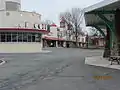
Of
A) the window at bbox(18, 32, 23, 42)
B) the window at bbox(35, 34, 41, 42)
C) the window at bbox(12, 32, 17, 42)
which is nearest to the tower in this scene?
the window at bbox(12, 32, 17, 42)

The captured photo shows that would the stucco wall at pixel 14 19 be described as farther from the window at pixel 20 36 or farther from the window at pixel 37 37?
the window at pixel 37 37

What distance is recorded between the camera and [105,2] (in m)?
19.4

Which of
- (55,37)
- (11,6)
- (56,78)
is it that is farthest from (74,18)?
(56,78)

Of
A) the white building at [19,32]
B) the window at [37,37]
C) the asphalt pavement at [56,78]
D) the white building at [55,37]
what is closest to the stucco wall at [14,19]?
the white building at [19,32]

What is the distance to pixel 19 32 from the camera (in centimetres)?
4506

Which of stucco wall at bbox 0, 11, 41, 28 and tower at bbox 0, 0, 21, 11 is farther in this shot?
tower at bbox 0, 0, 21, 11

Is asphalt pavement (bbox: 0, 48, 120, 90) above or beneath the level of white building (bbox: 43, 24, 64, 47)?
beneath

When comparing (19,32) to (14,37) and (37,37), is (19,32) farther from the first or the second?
(37,37)

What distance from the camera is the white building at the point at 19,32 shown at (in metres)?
44.8

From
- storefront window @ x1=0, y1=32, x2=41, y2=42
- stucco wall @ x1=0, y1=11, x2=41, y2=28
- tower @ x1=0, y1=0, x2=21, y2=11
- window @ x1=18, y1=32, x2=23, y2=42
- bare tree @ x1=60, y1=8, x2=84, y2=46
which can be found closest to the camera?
storefront window @ x1=0, y1=32, x2=41, y2=42

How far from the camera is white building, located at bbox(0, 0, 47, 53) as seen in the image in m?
44.8

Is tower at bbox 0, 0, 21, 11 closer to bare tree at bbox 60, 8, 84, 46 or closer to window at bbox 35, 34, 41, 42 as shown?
window at bbox 35, 34, 41, 42

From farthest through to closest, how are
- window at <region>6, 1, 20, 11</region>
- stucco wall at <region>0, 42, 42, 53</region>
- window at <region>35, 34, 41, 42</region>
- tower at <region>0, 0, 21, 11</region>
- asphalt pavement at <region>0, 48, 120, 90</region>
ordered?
window at <region>6, 1, 20, 11</region> < tower at <region>0, 0, 21, 11</region> < window at <region>35, 34, 41, 42</region> < stucco wall at <region>0, 42, 42, 53</region> < asphalt pavement at <region>0, 48, 120, 90</region>

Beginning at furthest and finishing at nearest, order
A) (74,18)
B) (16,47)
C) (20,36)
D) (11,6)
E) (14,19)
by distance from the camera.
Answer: (74,18) < (11,6) < (14,19) < (20,36) < (16,47)
